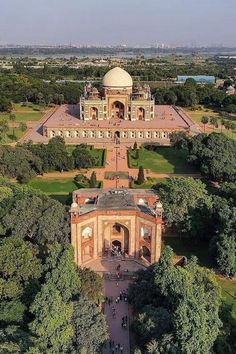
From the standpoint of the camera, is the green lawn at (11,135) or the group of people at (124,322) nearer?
the group of people at (124,322)

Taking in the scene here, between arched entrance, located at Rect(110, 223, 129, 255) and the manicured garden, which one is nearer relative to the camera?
arched entrance, located at Rect(110, 223, 129, 255)

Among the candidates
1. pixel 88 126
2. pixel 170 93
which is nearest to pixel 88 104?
pixel 88 126

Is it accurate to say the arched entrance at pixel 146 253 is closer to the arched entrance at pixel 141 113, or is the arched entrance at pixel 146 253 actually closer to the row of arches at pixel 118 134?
the row of arches at pixel 118 134

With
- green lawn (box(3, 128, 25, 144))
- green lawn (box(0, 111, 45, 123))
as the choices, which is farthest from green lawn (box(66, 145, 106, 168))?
green lawn (box(0, 111, 45, 123))

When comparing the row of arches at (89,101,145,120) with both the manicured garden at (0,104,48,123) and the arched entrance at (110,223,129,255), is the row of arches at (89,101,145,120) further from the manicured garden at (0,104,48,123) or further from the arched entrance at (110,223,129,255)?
the arched entrance at (110,223,129,255)

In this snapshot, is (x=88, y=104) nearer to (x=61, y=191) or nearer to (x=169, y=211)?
(x=61, y=191)

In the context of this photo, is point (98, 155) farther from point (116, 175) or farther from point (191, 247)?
point (191, 247)

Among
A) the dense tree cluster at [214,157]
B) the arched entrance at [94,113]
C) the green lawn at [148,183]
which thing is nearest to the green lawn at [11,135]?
the arched entrance at [94,113]
